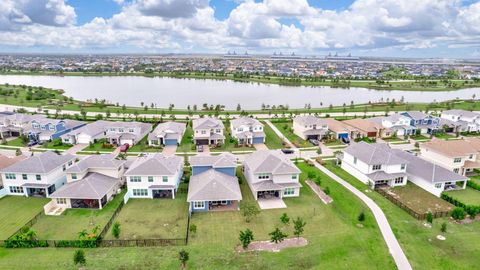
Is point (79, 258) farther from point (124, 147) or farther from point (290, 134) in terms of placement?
point (290, 134)

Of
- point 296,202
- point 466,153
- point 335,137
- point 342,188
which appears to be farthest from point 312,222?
point 335,137

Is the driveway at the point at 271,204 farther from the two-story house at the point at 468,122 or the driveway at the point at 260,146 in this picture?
the two-story house at the point at 468,122

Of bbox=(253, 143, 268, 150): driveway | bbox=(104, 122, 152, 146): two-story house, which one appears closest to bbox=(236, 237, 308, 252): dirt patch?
bbox=(253, 143, 268, 150): driveway

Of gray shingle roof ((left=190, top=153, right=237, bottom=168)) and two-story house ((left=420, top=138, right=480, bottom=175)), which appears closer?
gray shingle roof ((left=190, top=153, right=237, bottom=168))

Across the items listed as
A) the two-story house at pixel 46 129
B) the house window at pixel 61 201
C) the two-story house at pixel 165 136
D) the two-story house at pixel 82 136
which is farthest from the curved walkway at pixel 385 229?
the two-story house at pixel 46 129

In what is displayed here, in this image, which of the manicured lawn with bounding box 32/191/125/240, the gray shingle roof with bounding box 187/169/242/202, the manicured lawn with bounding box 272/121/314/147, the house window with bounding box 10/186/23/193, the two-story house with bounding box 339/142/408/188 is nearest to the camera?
the manicured lawn with bounding box 32/191/125/240

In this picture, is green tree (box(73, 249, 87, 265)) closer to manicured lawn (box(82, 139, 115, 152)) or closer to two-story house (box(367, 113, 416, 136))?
manicured lawn (box(82, 139, 115, 152))

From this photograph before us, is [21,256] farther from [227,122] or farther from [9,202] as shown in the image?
[227,122]

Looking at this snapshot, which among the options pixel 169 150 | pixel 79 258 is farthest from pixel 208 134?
pixel 79 258
